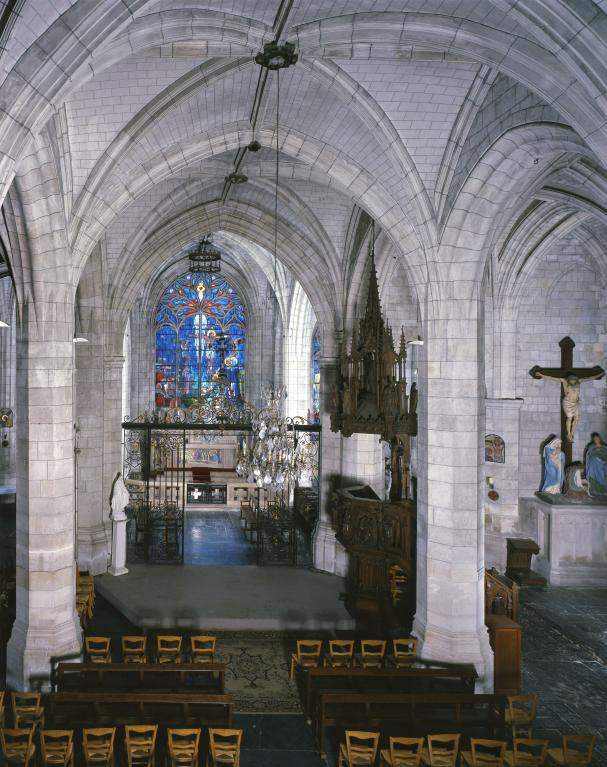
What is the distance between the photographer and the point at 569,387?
15586mm

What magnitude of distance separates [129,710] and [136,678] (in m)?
1.18

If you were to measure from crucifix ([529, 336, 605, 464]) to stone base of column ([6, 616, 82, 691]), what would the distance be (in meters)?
11.3

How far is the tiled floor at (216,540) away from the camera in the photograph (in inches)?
657

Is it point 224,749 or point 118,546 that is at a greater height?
point 118,546

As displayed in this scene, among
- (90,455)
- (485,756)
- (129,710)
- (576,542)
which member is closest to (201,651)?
(129,710)

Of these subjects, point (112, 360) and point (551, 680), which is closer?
point (551, 680)

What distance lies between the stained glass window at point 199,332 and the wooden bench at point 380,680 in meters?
23.2

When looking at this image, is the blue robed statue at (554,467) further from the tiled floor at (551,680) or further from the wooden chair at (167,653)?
the wooden chair at (167,653)

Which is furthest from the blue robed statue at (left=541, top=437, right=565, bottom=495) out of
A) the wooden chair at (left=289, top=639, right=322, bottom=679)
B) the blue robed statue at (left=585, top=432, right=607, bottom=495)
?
the wooden chair at (left=289, top=639, right=322, bottom=679)

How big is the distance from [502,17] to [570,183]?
592 cm

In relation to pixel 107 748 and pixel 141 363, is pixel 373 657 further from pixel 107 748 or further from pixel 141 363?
pixel 141 363

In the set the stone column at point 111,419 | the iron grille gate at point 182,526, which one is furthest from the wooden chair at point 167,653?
the stone column at point 111,419

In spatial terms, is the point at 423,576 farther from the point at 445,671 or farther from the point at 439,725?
the point at 439,725

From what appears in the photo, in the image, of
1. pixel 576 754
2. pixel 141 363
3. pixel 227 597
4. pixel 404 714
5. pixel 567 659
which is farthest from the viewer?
pixel 141 363
